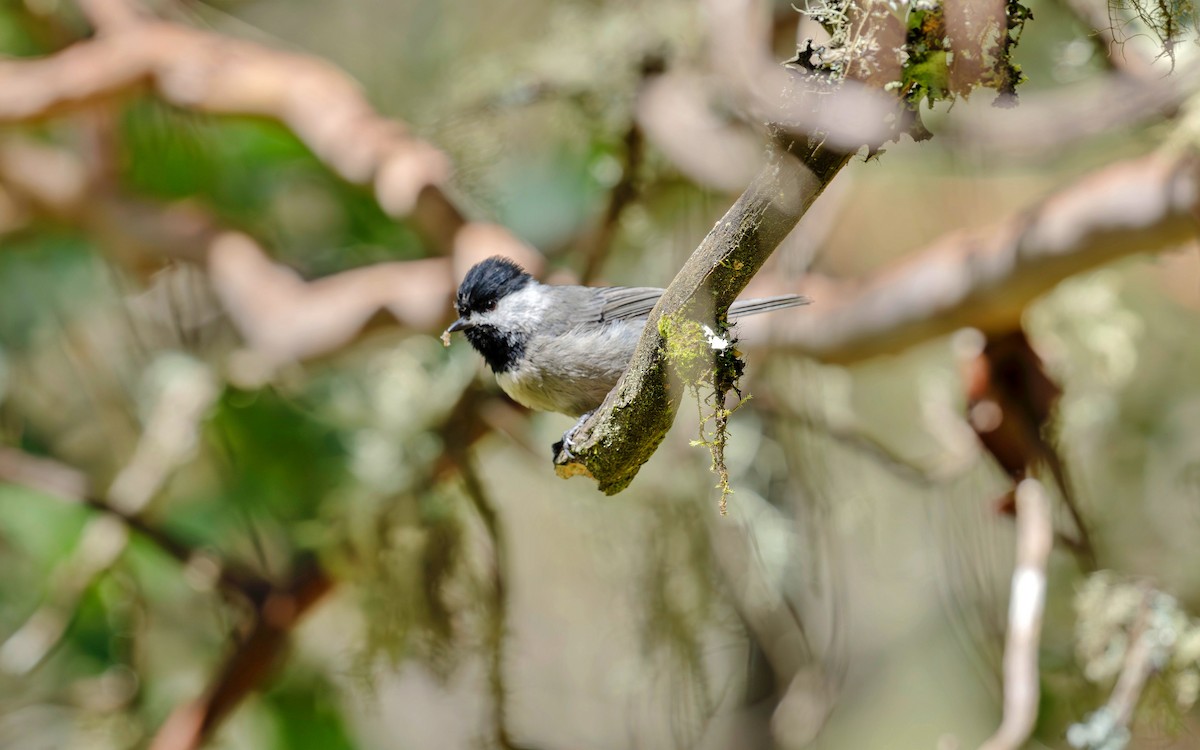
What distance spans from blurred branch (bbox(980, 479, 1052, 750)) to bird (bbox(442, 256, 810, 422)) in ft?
3.58

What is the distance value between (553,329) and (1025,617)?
59.7 inches

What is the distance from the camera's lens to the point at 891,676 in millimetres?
4742

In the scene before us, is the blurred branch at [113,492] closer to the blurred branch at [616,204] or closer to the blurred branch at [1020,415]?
the blurred branch at [616,204]

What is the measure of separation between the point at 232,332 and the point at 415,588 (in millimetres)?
1538

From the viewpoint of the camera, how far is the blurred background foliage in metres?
3.40

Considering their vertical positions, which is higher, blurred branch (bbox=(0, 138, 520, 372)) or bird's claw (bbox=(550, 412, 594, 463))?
bird's claw (bbox=(550, 412, 594, 463))

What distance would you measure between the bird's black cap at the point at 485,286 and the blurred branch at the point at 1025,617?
1.61 meters

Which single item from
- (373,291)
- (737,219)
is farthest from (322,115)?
(737,219)

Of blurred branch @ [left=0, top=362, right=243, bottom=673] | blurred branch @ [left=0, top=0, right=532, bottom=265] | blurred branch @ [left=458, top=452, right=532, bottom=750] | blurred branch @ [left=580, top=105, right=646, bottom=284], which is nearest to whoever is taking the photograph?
blurred branch @ [left=458, top=452, right=532, bottom=750]

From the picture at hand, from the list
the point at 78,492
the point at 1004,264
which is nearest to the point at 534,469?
the point at 78,492

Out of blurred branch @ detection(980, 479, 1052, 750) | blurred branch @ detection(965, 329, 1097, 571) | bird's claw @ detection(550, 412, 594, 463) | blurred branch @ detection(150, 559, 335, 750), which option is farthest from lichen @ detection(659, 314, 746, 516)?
blurred branch @ detection(150, 559, 335, 750)

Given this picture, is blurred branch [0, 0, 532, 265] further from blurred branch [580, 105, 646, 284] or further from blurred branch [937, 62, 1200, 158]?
blurred branch [937, 62, 1200, 158]

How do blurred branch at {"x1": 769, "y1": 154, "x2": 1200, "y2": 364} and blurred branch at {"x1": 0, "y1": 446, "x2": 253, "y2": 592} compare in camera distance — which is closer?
blurred branch at {"x1": 769, "y1": 154, "x2": 1200, "y2": 364}

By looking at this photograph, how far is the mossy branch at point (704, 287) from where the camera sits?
1078 millimetres
